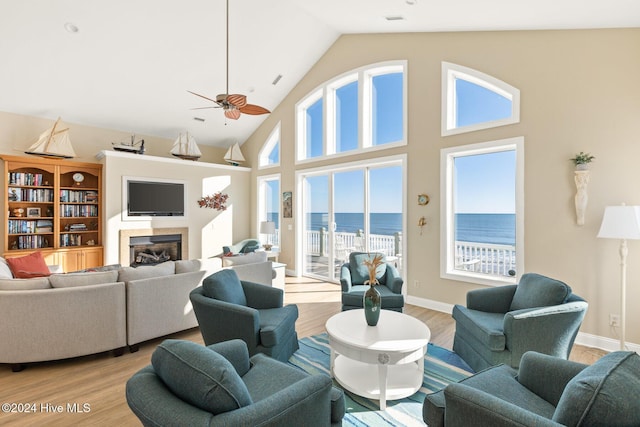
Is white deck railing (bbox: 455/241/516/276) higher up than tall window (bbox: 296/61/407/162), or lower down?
lower down

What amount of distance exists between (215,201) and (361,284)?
15.5ft

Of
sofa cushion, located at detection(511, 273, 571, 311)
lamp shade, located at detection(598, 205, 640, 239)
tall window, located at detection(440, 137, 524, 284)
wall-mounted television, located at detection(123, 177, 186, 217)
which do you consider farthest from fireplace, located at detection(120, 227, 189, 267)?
lamp shade, located at detection(598, 205, 640, 239)

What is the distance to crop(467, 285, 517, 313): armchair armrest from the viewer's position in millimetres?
3074

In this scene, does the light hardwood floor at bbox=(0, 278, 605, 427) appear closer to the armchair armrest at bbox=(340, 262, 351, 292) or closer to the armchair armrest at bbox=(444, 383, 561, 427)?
the armchair armrest at bbox=(340, 262, 351, 292)

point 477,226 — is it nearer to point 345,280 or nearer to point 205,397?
point 345,280

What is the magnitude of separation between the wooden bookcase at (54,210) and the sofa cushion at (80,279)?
3.45 meters

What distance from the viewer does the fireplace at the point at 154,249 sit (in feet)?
21.0

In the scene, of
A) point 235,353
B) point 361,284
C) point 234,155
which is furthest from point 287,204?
point 235,353

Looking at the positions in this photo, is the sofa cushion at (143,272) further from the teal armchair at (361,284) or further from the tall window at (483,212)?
the tall window at (483,212)

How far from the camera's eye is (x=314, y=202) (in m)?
6.70

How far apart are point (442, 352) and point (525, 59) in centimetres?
366

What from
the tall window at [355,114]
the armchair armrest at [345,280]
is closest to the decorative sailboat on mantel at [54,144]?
the tall window at [355,114]

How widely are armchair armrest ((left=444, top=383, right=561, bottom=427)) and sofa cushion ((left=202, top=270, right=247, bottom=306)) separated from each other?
202 cm

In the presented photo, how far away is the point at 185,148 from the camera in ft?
23.1
